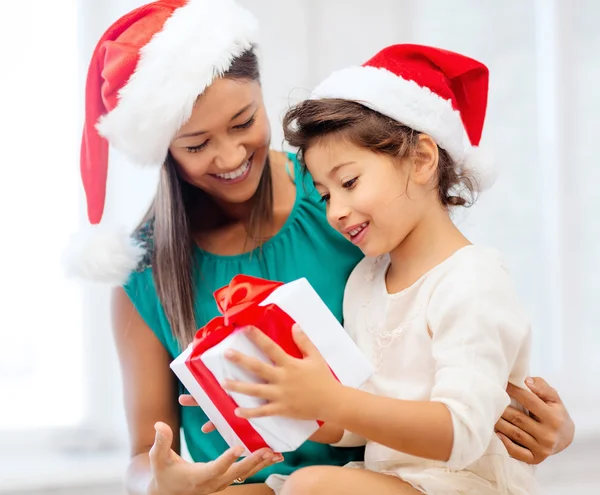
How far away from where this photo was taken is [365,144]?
3.86 ft

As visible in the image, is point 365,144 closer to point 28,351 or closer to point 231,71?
point 231,71

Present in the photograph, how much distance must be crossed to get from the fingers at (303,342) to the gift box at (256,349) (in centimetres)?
1

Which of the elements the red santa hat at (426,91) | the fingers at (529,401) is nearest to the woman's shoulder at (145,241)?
the red santa hat at (426,91)

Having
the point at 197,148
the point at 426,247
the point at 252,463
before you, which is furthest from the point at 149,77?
the point at 252,463

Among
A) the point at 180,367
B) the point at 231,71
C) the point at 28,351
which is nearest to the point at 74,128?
the point at 28,351

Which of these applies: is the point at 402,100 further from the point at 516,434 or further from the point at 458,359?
the point at 516,434

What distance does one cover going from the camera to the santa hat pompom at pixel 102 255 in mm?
1384

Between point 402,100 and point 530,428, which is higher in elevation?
point 402,100

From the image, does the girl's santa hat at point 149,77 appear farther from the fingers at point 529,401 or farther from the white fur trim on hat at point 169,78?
the fingers at point 529,401

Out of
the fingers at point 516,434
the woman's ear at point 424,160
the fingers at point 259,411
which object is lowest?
the fingers at point 516,434

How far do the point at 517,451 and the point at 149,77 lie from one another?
0.84 m

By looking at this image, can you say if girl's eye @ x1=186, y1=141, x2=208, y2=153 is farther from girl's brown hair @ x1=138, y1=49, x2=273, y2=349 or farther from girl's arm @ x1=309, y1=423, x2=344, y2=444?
girl's arm @ x1=309, y1=423, x2=344, y2=444

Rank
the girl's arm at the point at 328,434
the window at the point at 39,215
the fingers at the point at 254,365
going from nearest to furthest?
the fingers at the point at 254,365 < the girl's arm at the point at 328,434 < the window at the point at 39,215

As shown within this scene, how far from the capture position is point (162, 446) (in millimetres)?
1080
